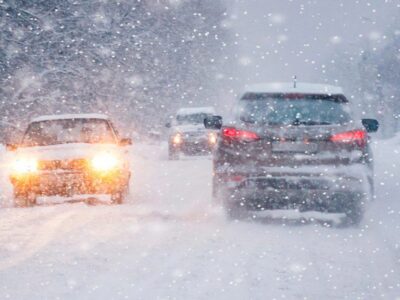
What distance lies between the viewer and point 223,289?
5656 millimetres

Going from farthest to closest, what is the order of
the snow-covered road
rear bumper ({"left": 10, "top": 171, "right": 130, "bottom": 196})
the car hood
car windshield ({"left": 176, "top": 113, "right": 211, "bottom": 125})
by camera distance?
car windshield ({"left": 176, "top": 113, "right": 211, "bottom": 125}) → the car hood → rear bumper ({"left": 10, "top": 171, "right": 130, "bottom": 196}) → the snow-covered road

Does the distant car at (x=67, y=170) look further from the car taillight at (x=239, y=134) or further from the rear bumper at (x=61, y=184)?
the car taillight at (x=239, y=134)

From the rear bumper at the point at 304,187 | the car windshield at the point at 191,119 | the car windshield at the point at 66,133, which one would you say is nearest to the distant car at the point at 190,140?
the car windshield at the point at 191,119

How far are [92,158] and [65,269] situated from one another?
541 cm

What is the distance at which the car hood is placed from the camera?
11.6 meters

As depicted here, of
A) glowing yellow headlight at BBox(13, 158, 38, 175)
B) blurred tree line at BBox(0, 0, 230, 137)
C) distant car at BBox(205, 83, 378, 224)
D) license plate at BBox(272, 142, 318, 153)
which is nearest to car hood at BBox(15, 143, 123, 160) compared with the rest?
glowing yellow headlight at BBox(13, 158, 38, 175)

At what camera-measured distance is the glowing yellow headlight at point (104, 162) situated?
11712 millimetres

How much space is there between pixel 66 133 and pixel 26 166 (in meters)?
1.43

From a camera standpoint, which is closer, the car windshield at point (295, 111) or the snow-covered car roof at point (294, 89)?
the car windshield at point (295, 111)

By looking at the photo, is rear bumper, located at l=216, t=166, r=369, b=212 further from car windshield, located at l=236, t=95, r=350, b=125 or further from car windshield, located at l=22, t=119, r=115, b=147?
car windshield, located at l=22, t=119, r=115, b=147

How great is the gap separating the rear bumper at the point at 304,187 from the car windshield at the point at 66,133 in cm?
443

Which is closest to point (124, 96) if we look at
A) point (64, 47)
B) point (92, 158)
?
point (64, 47)

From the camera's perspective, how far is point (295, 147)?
8.68 metres

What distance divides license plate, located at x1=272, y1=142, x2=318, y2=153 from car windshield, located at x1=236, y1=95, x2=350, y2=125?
0.85 ft
